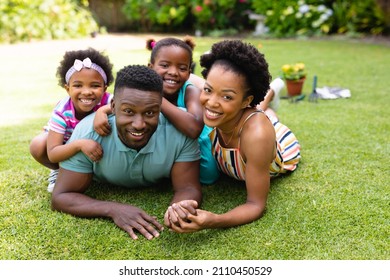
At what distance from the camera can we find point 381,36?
42.9ft

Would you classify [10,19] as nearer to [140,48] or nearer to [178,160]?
[140,48]

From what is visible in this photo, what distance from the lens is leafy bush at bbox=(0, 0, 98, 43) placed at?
39.7 ft

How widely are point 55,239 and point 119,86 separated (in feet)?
3.21

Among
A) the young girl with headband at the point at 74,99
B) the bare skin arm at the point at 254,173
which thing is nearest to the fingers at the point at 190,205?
the bare skin arm at the point at 254,173

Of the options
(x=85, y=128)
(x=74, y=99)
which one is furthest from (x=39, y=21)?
(x=85, y=128)

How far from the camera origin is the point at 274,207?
3057 millimetres

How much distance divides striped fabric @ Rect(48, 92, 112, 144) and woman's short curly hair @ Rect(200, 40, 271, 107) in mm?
1073

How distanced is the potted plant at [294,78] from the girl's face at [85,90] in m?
3.75

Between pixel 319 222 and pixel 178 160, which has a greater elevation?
pixel 178 160

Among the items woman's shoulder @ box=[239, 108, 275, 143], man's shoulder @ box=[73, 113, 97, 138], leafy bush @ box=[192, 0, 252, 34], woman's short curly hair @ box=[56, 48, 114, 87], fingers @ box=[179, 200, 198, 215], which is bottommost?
leafy bush @ box=[192, 0, 252, 34]

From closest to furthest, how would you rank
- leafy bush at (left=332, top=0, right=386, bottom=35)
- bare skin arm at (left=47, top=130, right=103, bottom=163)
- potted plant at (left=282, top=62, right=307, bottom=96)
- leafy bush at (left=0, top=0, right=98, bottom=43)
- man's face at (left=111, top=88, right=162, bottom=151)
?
1. man's face at (left=111, top=88, right=162, bottom=151)
2. bare skin arm at (left=47, top=130, right=103, bottom=163)
3. potted plant at (left=282, top=62, right=307, bottom=96)
4. leafy bush at (left=0, top=0, right=98, bottom=43)
5. leafy bush at (left=332, top=0, right=386, bottom=35)

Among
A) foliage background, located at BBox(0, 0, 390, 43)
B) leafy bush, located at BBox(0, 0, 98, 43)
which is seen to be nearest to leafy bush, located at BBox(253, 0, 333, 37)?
foliage background, located at BBox(0, 0, 390, 43)

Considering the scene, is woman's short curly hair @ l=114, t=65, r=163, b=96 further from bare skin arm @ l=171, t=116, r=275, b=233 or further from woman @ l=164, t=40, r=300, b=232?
bare skin arm @ l=171, t=116, r=275, b=233

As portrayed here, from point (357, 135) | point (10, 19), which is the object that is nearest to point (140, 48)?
point (10, 19)
